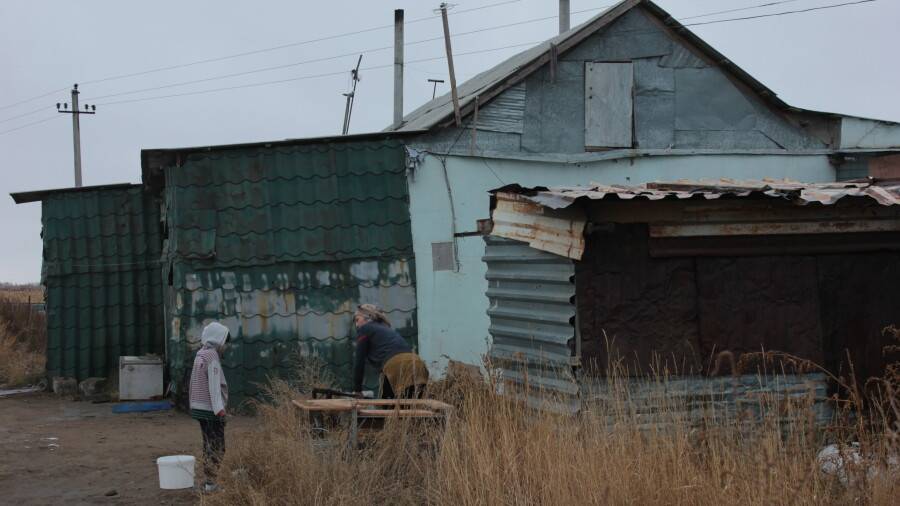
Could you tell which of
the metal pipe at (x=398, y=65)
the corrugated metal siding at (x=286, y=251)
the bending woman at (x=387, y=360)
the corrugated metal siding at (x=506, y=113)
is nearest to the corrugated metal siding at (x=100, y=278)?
the corrugated metal siding at (x=286, y=251)

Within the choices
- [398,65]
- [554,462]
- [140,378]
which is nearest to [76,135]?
[398,65]

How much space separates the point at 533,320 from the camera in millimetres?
8430

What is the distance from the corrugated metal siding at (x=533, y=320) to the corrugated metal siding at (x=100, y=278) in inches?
361

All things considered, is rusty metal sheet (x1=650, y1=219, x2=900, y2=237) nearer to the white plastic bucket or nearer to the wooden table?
the wooden table

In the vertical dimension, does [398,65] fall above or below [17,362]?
above

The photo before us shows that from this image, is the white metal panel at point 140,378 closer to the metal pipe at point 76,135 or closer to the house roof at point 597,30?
the house roof at point 597,30

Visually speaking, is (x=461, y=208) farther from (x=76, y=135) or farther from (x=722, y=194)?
(x=76, y=135)

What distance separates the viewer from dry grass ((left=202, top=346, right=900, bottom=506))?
5469mm

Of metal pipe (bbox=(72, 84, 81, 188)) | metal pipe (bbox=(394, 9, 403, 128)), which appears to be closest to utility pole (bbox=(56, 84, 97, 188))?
metal pipe (bbox=(72, 84, 81, 188))

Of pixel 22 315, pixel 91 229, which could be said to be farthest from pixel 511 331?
pixel 22 315

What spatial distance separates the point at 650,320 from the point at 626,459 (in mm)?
2036

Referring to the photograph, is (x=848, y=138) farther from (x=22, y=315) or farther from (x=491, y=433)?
(x=22, y=315)

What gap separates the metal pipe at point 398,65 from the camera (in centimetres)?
2383

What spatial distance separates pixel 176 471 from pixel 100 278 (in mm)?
9097
